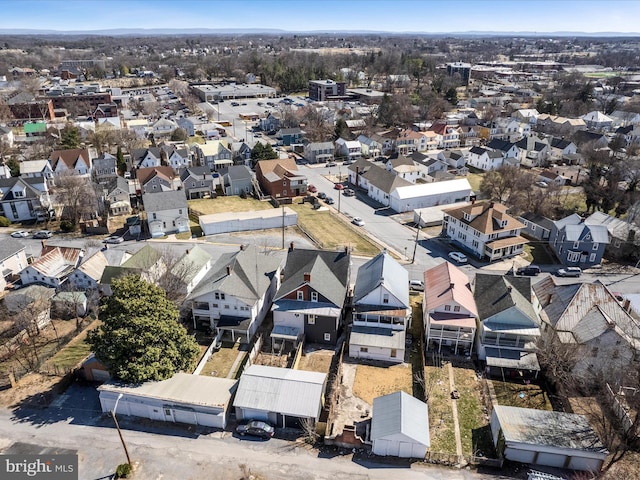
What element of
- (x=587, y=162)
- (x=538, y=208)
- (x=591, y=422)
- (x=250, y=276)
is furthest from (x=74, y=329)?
(x=587, y=162)

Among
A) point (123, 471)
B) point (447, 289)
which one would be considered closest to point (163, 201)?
point (447, 289)

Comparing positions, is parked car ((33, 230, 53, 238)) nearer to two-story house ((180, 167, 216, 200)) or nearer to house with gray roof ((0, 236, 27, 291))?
house with gray roof ((0, 236, 27, 291))

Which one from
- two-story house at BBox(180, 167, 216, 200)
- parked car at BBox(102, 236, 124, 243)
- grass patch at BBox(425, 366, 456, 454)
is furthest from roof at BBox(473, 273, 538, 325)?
two-story house at BBox(180, 167, 216, 200)

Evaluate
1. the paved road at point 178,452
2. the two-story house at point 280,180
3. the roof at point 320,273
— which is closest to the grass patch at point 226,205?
the two-story house at point 280,180

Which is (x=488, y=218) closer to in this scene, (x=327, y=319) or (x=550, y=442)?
(x=327, y=319)

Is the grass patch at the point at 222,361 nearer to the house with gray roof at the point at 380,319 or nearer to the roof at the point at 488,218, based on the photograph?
the house with gray roof at the point at 380,319

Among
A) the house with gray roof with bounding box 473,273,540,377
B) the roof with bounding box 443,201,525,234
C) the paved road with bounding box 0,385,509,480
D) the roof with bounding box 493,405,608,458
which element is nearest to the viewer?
the paved road with bounding box 0,385,509,480
